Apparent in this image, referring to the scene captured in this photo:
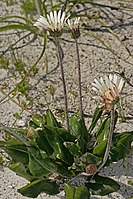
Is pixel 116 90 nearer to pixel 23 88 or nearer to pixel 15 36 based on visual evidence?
pixel 23 88

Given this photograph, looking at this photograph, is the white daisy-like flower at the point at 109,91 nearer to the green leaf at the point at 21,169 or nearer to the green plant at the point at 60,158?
the green plant at the point at 60,158

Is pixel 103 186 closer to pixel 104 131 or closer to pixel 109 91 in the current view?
pixel 104 131

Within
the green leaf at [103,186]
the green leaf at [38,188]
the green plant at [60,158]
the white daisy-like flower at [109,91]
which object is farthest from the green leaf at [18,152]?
the white daisy-like flower at [109,91]

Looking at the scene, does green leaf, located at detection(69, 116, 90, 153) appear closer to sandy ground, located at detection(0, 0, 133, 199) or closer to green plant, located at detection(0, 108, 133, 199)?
green plant, located at detection(0, 108, 133, 199)

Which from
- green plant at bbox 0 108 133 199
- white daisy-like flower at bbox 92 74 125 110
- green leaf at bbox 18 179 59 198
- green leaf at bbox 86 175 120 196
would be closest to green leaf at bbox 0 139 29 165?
green plant at bbox 0 108 133 199

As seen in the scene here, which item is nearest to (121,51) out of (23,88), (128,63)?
(128,63)
